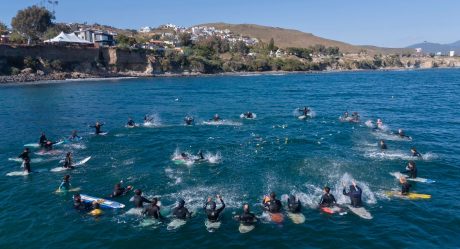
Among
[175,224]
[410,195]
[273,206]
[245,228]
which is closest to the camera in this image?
[245,228]

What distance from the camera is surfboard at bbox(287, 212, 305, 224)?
72.6 ft

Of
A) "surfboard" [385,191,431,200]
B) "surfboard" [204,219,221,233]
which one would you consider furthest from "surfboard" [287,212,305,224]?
"surfboard" [385,191,431,200]

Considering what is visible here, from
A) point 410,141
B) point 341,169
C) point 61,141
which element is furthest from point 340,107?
point 61,141

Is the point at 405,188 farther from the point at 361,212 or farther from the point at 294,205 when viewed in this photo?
the point at 294,205

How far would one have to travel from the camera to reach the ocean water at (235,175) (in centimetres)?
2062

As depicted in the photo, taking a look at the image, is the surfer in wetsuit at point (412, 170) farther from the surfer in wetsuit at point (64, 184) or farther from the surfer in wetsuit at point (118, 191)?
the surfer in wetsuit at point (64, 184)

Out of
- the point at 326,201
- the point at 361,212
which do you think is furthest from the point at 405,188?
the point at 326,201

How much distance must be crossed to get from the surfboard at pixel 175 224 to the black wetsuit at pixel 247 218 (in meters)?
3.30

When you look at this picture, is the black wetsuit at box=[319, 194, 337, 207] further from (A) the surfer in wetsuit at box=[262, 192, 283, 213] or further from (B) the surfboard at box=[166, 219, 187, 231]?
(B) the surfboard at box=[166, 219, 187, 231]

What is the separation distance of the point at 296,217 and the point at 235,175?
8458 mm

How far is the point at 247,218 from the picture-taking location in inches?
848

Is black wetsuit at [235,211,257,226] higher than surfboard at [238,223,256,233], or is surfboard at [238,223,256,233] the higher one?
black wetsuit at [235,211,257,226]

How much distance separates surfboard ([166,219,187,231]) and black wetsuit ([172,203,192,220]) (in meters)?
0.26

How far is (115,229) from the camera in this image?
70.0ft
